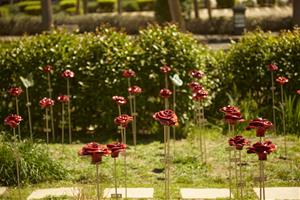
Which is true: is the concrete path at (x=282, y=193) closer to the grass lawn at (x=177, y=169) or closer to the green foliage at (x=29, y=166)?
the grass lawn at (x=177, y=169)

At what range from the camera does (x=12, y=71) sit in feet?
32.5

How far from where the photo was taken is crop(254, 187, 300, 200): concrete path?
21.8 ft

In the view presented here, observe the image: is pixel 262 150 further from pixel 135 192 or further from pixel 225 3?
pixel 225 3

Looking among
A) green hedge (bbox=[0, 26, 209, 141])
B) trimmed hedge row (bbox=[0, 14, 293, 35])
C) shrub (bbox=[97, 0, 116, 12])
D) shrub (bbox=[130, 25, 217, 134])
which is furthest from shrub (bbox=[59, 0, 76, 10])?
shrub (bbox=[130, 25, 217, 134])

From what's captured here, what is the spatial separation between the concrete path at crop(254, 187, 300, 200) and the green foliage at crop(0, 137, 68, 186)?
2320 millimetres

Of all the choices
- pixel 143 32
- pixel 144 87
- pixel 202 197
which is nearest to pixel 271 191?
pixel 202 197

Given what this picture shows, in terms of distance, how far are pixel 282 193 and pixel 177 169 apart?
4.95 feet

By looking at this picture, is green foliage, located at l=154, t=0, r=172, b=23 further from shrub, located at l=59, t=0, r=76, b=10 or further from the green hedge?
shrub, located at l=59, t=0, r=76, b=10

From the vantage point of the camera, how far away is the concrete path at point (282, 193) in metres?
6.64

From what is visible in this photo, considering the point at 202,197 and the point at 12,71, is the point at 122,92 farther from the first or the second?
the point at 202,197

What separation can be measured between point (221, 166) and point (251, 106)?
2351mm

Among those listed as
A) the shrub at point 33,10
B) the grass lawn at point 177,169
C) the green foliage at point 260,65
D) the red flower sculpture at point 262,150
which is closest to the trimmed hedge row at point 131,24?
the shrub at point 33,10

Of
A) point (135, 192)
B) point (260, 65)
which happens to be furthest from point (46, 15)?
point (135, 192)

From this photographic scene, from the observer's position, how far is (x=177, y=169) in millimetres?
7883
